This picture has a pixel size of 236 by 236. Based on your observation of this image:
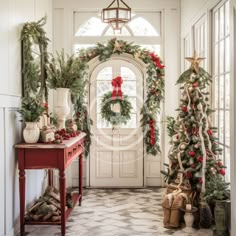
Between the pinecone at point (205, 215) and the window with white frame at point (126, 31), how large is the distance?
10.8 feet

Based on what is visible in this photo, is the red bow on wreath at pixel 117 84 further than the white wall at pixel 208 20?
Yes

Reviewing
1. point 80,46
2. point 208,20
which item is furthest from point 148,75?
point 208,20

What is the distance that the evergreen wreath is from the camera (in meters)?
6.70

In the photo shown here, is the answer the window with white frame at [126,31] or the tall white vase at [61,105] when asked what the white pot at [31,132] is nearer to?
the tall white vase at [61,105]

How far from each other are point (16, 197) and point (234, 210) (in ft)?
7.45

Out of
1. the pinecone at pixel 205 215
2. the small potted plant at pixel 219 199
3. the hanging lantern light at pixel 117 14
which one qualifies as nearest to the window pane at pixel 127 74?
the hanging lantern light at pixel 117 14

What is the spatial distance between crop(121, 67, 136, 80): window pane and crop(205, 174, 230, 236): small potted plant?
9.51 ft

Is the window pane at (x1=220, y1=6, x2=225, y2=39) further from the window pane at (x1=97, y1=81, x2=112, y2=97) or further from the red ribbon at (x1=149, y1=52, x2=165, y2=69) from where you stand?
the window pane at (x1=97, y1=81, x2=112, y2=97)

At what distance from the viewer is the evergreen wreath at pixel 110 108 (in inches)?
264

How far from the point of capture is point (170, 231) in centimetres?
437

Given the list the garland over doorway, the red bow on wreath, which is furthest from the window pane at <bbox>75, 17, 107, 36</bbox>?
the red bow on wreath

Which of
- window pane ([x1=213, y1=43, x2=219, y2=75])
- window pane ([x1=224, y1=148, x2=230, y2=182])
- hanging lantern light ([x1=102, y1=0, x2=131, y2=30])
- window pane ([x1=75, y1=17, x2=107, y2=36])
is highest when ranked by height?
window pane ([x1=75, y1=17, x2=107, y2=36])

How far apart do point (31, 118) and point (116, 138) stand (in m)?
2.82

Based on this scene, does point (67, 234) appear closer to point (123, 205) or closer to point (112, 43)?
point (123, 205)
